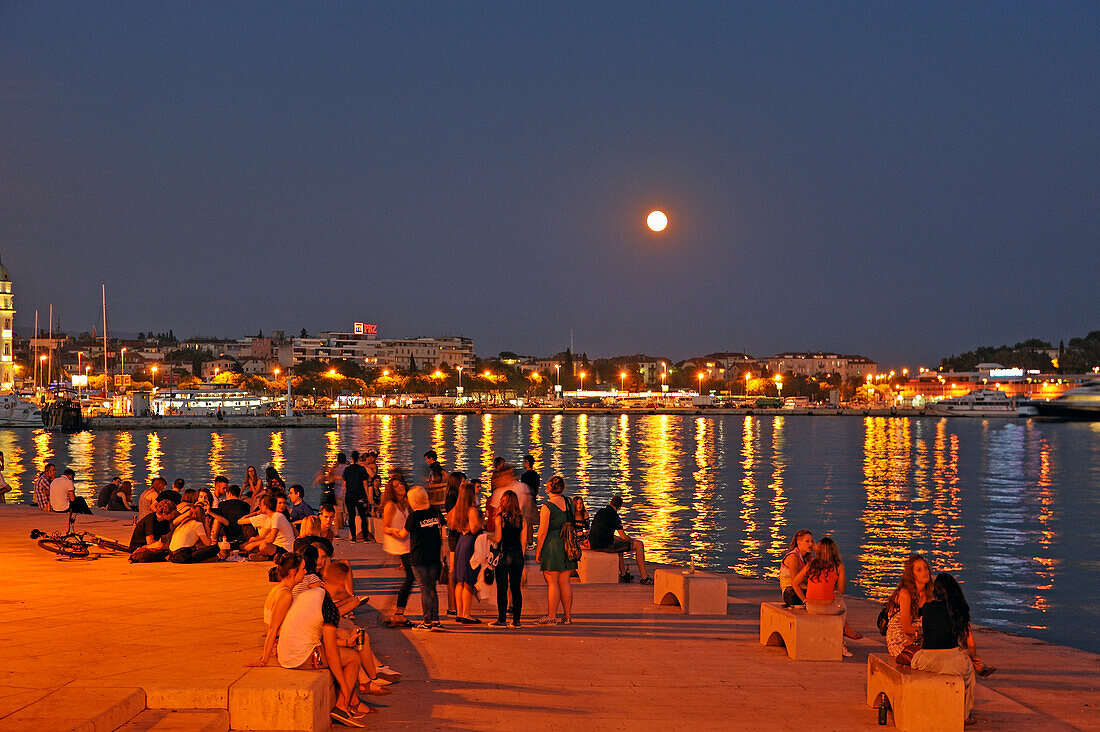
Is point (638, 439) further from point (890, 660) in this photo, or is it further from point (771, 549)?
point (890, 660)

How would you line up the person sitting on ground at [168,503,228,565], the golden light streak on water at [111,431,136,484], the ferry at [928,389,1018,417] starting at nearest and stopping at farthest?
the person sitting on ground at [168,503,228,565] → the golden light streak on water at [111,431,136,484] → the ferry at [928,389,1018,417]

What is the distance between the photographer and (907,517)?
34.5 meters

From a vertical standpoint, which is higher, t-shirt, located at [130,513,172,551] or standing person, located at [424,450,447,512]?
standing person, located at [424,450,447,512]

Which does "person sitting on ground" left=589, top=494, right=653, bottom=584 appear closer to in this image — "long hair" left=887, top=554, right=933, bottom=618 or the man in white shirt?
"long hair" left=887, top=554, right=933, bottom=618

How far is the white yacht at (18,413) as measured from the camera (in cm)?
11500

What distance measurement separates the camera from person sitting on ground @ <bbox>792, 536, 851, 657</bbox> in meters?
10.2

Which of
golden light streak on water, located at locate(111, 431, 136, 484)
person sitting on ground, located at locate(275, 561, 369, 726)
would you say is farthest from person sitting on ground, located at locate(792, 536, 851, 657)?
golden light streak on water, located at locate(111, 431, 136, 484)

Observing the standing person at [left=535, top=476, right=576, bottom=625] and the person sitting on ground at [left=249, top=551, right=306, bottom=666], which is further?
the standing person at [left=535, top=476, right=576, bottom=625]

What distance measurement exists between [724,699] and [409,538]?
412cm

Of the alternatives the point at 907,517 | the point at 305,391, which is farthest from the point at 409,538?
the point at 305,391

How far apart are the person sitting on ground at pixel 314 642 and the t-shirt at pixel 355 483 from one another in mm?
10448

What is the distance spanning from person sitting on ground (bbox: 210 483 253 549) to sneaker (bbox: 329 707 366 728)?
781 cm

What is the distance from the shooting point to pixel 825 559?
10.2 metres

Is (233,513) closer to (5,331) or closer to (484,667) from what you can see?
(484,667)
